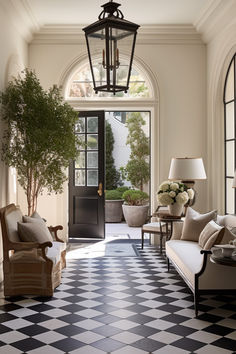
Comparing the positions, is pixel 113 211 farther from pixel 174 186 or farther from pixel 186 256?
pixel 186 256

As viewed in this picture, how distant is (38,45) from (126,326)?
19.8 ft

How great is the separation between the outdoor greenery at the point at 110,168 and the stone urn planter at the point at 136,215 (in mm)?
2136

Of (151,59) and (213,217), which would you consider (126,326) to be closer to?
(213,217)

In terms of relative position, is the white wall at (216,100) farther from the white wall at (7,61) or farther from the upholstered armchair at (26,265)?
the upholstered armchair at (26,265)

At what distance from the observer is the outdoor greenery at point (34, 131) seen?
6.74 metres

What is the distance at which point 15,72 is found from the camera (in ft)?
24.7

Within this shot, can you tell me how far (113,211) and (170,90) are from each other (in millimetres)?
4958

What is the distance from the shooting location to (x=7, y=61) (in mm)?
7059

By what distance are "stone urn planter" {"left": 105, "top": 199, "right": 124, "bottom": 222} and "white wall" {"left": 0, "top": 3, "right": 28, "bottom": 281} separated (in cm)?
559

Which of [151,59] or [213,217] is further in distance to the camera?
[151,59]

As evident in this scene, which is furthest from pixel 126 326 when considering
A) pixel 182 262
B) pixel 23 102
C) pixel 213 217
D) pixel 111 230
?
pixel 111 230

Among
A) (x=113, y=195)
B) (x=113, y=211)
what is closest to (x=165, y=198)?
(x=113, y=211)

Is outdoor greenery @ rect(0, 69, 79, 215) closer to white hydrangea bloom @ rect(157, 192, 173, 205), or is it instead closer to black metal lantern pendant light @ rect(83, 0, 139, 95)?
white hydrangea bloom @ rect(157, 192, 173, 205)

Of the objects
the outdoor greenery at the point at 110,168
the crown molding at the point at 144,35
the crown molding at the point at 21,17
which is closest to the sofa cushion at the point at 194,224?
the crown molding at the point at 144,35
